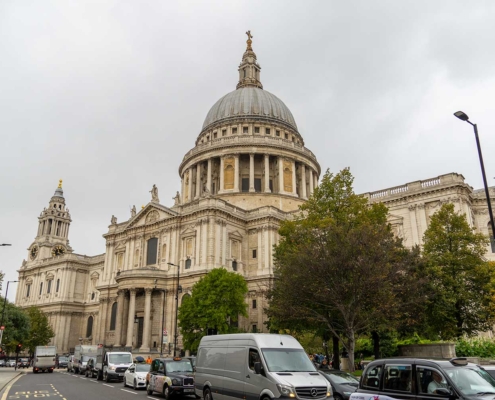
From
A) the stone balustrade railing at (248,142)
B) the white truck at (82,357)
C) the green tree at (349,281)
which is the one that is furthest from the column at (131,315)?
the green tree at (349,281)

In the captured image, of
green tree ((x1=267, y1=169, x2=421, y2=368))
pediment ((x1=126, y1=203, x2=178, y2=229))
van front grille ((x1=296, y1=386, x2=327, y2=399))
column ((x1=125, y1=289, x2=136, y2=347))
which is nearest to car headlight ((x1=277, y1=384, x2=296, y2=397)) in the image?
van front grille ((x1=296, y1=386, x2=327, y2=399))

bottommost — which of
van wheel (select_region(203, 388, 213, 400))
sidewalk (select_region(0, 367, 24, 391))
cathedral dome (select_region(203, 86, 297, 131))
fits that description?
sidewalk (select_region(0, 367, 24, 391))

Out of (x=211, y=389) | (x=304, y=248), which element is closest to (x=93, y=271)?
(x=304, y=248)

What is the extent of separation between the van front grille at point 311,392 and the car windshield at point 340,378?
12.4 feet

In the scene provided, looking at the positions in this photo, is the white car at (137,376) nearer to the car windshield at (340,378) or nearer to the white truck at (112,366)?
the white truck at (112,366)

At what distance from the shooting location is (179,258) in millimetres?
54156

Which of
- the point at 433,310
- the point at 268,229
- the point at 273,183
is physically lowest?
the point at 433,310

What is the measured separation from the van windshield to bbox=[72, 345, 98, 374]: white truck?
3049 cm

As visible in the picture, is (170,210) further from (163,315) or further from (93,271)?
(93,271)

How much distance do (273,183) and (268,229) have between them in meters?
14.3

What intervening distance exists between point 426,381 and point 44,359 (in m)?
42.3

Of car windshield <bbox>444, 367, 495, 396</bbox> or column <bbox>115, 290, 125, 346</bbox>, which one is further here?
column <bbox>115, 290, 125, 346</bbox>

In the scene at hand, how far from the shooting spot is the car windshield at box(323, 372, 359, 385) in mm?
16828

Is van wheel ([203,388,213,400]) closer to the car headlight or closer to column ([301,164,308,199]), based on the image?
the car headlight
